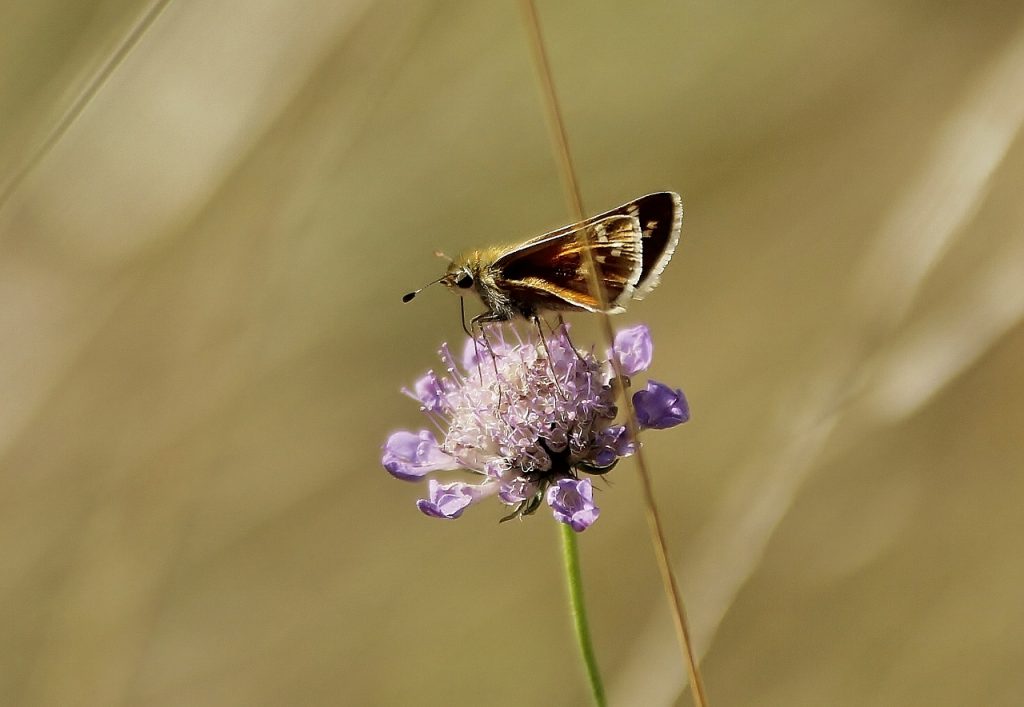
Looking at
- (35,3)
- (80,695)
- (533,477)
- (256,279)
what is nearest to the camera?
(533,477)

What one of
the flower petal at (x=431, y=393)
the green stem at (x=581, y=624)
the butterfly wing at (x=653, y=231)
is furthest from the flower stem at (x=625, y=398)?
the flower petal at (x=431, y=393)

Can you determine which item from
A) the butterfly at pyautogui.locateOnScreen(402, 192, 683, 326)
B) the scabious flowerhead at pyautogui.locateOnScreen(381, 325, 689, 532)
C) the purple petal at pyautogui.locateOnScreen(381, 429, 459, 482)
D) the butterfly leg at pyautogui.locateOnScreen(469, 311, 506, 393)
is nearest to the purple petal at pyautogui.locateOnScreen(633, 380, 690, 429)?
the scabious flowerhead at pyautogui.locateOnScreen(381, 325, 689, 532)

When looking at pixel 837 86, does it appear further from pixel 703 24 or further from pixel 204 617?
pixel 204 617

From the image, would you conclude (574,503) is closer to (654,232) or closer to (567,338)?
(567,338)

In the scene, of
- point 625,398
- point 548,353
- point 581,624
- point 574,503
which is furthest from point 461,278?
point 581,624

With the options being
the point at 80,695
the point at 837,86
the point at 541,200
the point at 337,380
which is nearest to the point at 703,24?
the point at 837,86

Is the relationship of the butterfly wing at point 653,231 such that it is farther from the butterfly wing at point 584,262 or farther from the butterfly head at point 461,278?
the butterfly head at point 461,278
